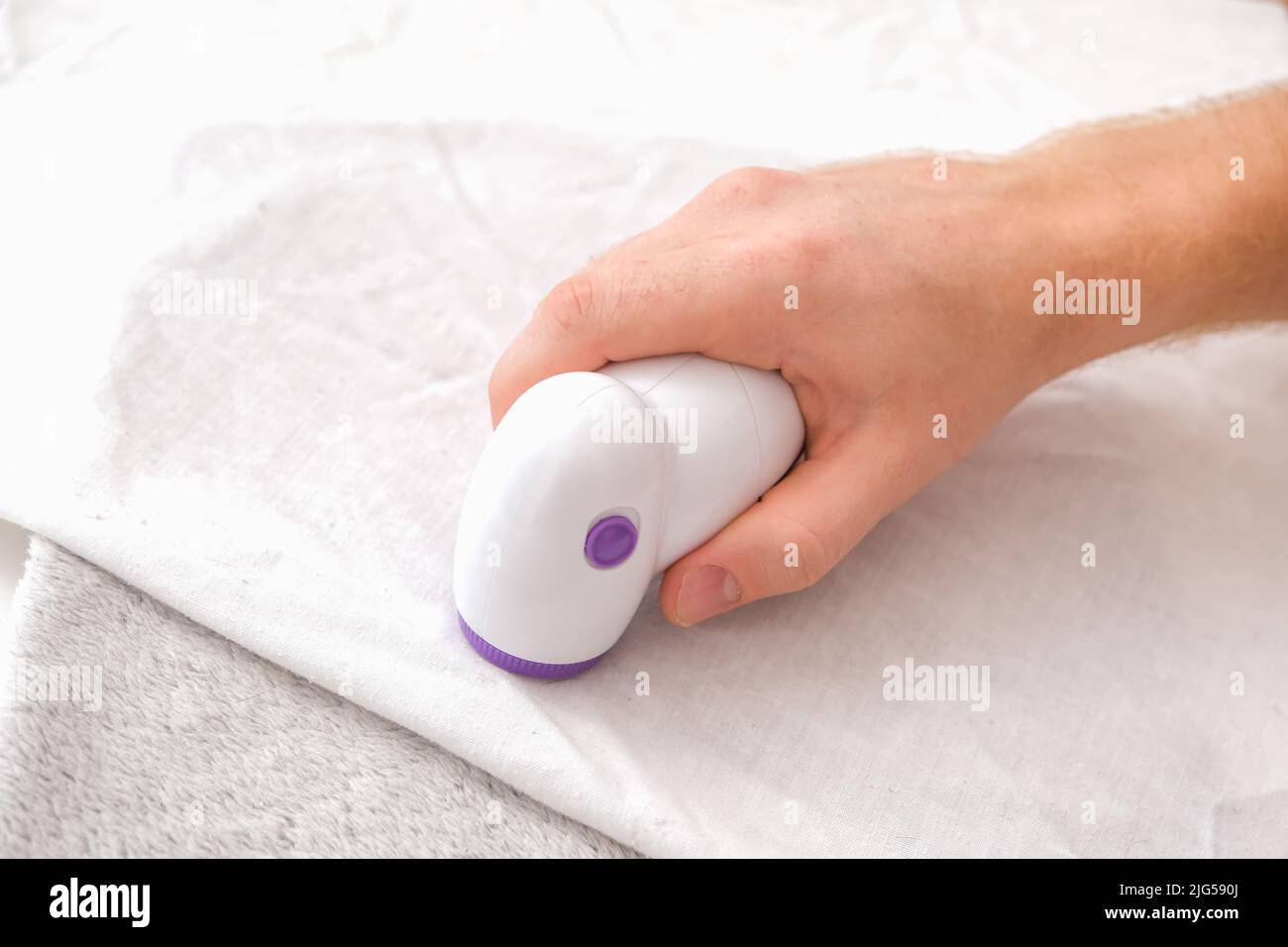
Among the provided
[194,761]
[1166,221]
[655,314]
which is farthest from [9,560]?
[1166,221]

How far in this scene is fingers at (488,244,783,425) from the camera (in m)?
0.81

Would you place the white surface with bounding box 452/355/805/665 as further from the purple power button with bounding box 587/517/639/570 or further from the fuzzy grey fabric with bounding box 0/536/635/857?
the fuzzy grey fabric with bounding box 0/536/635/857

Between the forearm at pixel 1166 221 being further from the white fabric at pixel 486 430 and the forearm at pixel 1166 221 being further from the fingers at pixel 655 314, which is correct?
the fingers at pixel 655 314

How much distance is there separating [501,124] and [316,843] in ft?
2.55

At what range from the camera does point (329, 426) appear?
0.96m

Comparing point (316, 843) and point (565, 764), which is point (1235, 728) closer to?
point (565, 764)

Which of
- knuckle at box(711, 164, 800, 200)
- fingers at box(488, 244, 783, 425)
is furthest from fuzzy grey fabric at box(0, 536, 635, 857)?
knuckle at box(711, 164, 800, 200)

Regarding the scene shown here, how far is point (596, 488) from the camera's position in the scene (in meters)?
0.75

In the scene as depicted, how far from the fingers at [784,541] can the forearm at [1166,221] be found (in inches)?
8.6

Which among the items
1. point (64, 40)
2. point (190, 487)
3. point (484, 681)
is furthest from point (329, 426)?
point (64, 40)

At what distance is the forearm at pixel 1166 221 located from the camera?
0.96 meters

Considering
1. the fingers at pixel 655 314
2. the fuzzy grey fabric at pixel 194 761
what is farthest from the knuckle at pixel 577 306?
the fuzzy grey fabric at pixel 194 761

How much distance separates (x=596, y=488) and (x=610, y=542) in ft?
0.14

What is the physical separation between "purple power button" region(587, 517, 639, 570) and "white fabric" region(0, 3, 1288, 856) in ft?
0.35
